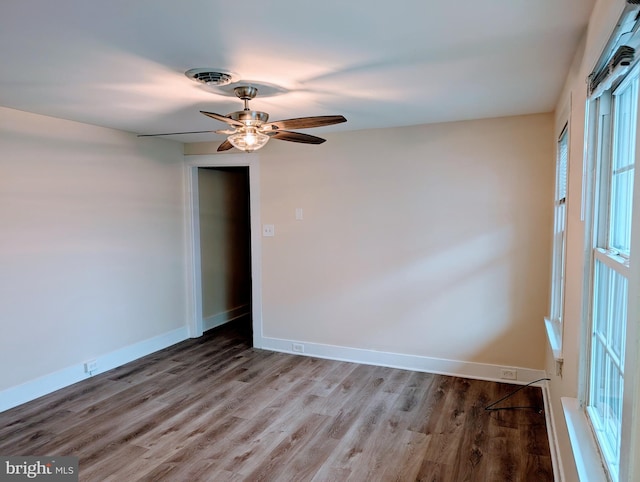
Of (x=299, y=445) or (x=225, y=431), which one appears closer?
(x=299, y=445)

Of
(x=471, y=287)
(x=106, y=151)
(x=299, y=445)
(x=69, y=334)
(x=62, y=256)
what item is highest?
(x=106, y=151)

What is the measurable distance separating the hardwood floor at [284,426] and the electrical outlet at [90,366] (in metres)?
0.09

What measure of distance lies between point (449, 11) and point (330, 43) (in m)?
0.53

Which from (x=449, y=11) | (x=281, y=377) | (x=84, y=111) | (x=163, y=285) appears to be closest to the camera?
(x=449, y=11)

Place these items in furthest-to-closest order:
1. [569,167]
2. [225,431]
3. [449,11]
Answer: [225,431]
[569,167]
[449,11]

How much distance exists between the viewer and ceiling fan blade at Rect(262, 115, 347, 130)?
230 cm

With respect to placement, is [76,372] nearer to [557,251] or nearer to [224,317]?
[224,317]

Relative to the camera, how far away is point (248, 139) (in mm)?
2502

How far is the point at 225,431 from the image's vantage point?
2826mm

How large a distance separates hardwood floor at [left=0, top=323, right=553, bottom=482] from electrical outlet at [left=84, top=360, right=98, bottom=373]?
0.29 ft

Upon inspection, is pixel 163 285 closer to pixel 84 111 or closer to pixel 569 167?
pixel 84 111

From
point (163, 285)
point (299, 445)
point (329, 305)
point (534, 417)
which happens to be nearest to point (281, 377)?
point (329, 305)

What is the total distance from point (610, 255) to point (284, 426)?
7.47 feet

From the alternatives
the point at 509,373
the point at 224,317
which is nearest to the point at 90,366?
the point at 224,317
